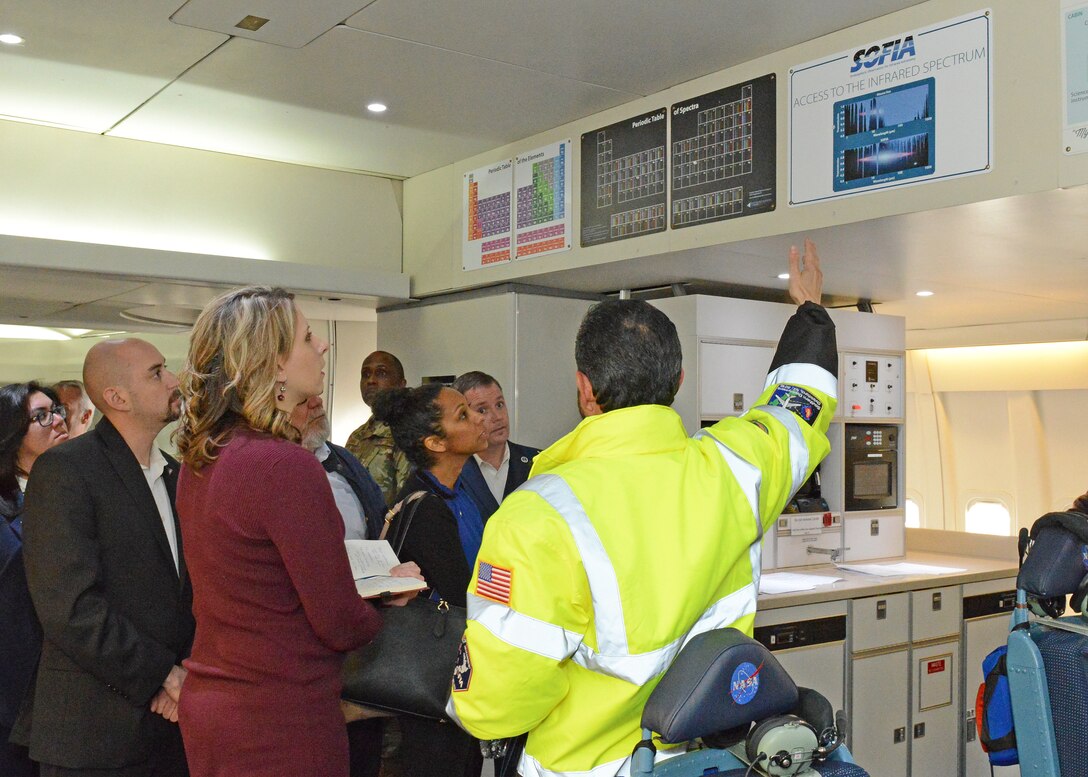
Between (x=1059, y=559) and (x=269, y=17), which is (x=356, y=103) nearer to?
(x=269, y=17)

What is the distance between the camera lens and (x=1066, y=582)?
9.70ft

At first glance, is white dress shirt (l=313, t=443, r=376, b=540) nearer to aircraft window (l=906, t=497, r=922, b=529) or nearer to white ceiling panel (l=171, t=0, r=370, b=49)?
white ceiling panel (l=171, t=0, r=370, b=49)

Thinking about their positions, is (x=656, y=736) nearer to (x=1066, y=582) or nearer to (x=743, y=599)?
(x=743, y=599)

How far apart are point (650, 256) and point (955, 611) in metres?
2.50

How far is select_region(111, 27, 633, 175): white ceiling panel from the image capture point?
378 cm

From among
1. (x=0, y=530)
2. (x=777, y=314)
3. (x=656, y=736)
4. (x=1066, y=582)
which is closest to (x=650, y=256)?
(x=777, y=314)

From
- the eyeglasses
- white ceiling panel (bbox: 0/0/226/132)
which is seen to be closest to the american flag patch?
the eyeglasses

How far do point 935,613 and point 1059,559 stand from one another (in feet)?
7.01

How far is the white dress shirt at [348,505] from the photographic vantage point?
11.7 ft

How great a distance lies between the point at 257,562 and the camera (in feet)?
6.50

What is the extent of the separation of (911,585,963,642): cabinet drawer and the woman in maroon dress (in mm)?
3540

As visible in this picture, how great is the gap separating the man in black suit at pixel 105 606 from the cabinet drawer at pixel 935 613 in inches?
138

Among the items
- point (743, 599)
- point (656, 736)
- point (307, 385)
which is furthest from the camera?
point (307, 385)

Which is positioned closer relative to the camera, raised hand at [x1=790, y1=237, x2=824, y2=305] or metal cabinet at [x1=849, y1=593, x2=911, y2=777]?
raised hand at [x1=790, y1=237, x2=824, y2=305]
